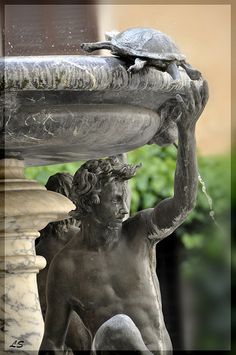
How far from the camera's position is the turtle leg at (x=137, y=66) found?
4723 millimetres

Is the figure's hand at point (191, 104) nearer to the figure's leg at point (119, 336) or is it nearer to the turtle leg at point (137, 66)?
the turtle leg at point (137, 66)

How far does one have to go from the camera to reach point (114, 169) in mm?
5078

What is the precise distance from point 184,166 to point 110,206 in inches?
10.7

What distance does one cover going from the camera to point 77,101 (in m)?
4.79

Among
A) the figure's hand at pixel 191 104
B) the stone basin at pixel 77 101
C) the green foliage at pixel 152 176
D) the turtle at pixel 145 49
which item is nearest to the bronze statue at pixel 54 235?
the stone basin at pixel 77 101

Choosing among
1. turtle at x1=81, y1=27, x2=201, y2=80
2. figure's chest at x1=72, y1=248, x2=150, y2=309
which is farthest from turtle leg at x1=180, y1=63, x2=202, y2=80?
figure's chest at x1=72, y1=248, x2=150, y2=309

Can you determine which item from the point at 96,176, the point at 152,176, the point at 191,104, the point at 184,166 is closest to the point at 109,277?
the point at 96,176

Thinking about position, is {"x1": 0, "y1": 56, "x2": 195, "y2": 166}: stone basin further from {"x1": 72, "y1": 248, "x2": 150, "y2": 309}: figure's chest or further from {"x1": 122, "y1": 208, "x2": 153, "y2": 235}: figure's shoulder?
{"x1": 72, "y1": 248, "x2": 150, "y2": 309}: figure's chest

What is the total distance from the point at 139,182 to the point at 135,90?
424 centimetres

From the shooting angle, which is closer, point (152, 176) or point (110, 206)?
point (110, 206)

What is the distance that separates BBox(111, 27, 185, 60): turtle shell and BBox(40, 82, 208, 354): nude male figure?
19 centimetres

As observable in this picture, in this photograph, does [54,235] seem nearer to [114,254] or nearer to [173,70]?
[114,254]

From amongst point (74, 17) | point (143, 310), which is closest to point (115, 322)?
point (143, 310)

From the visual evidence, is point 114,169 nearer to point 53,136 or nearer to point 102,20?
point 53,136
